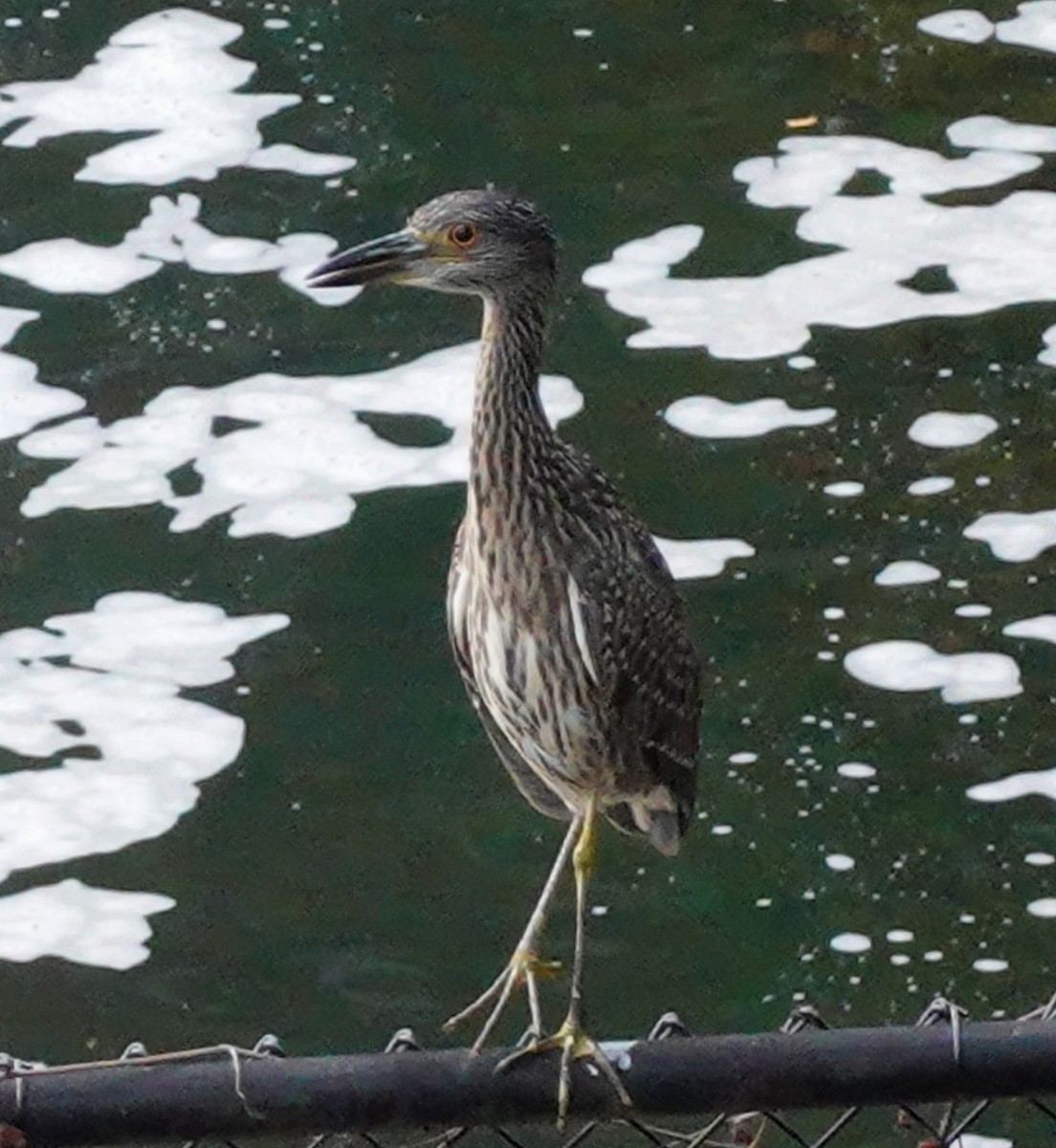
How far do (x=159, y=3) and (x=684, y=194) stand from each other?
77.2 inches

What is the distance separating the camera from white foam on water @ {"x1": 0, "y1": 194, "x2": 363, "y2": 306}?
8.10 metres

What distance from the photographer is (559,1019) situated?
18.8 ft

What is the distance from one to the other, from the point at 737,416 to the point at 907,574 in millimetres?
766

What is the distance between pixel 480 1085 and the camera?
310 centimetres

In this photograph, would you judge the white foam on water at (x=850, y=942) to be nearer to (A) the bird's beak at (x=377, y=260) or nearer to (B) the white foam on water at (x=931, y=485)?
(B) the white foam on water at (x=931, y=485)

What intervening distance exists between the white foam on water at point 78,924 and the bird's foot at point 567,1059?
265cm

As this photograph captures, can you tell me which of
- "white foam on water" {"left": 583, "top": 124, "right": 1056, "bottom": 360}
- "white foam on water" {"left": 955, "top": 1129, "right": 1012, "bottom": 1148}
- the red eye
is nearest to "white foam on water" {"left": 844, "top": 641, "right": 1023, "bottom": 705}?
"white foam on water" {"left": 583, "top": 124, "right": 1056, "bottom": 360}

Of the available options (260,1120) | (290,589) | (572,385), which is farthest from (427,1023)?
(260,1120)

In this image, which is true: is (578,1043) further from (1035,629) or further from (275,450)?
(275,450)

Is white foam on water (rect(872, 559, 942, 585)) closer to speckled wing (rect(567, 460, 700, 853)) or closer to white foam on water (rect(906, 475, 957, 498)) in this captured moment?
white foam on water (rect(906, 475, 957, 498))

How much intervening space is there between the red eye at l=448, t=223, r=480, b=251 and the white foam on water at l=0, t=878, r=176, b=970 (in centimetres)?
220

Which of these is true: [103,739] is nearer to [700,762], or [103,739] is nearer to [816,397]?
[700,762]

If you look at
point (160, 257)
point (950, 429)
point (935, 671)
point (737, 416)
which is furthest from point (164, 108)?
point (935, 671)

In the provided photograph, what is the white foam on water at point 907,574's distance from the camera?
23.1 ft
